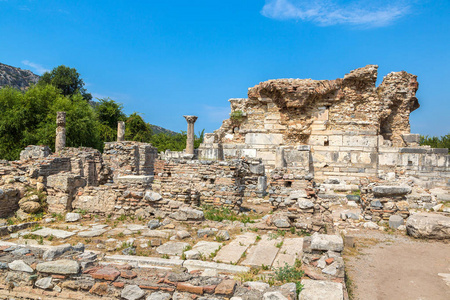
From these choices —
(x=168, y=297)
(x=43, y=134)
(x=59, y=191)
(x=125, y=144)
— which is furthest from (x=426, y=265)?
(x=43, y=134)

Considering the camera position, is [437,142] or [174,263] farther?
[437,142]

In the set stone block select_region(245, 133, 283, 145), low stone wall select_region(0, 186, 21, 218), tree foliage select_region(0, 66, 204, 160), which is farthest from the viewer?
tree foliage select_region(0, 66, 204, 160)

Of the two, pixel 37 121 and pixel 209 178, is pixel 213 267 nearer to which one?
pixel 209 178

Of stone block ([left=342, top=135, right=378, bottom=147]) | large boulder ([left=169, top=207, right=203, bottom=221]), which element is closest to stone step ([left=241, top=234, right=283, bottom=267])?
large boulder ([left=169, top=207, right=203, bottom=221])

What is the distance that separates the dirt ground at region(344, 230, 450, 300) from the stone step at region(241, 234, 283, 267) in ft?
3.78

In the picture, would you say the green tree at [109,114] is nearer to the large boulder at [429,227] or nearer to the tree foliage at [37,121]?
the tree foliage at [37,121]

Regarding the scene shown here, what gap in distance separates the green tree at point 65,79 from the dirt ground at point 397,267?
37.6 m

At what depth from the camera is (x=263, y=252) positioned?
200 inches

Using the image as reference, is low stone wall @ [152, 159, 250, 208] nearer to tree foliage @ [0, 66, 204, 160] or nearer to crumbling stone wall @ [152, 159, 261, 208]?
crumbling stone wall @ [152, 159, 261, 208]

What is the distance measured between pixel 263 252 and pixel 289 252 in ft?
1.38

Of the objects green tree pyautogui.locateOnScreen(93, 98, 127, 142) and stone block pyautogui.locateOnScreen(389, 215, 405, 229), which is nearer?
stone block pyautogui.locateOnScreen(389, 215, 405, 229)

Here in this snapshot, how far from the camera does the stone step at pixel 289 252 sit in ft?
15.2

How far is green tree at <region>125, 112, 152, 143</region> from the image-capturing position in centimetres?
3234

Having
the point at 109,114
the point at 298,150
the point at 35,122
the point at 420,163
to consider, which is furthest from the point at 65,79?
the point at 420,163
